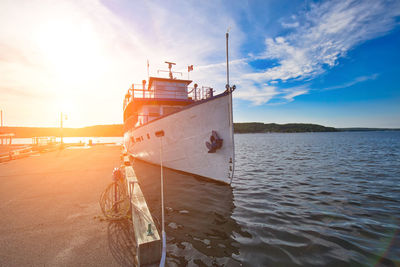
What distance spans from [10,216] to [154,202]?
3423 millimetres

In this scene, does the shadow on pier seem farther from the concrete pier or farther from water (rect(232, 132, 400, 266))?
water (rect(232, 132, 400, 266))

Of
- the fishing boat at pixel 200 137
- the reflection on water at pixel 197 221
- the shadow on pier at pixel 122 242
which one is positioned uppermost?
the fishing boat at pixel 200 137

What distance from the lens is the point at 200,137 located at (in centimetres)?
783

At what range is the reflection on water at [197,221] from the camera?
3.27 m

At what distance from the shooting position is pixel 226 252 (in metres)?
3.38

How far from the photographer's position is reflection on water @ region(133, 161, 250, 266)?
3271 mm

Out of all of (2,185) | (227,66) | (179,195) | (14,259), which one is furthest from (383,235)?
(2,185)

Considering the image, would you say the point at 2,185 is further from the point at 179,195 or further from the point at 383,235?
the point at 383,235

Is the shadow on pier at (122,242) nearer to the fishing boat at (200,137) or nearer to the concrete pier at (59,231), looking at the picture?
the concrete pier at (59,231)

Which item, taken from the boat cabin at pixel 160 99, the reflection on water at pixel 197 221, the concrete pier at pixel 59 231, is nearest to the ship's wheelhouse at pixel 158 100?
the boat cabin at pixel 160 99

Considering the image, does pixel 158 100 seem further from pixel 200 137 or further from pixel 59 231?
pixel 59 231

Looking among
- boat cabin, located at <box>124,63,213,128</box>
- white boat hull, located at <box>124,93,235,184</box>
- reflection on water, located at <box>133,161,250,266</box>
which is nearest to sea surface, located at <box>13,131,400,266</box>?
reflection on water, located at <box>133,161,250,266</box>

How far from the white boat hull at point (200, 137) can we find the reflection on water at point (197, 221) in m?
0.84

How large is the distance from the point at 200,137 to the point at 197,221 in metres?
3.88
